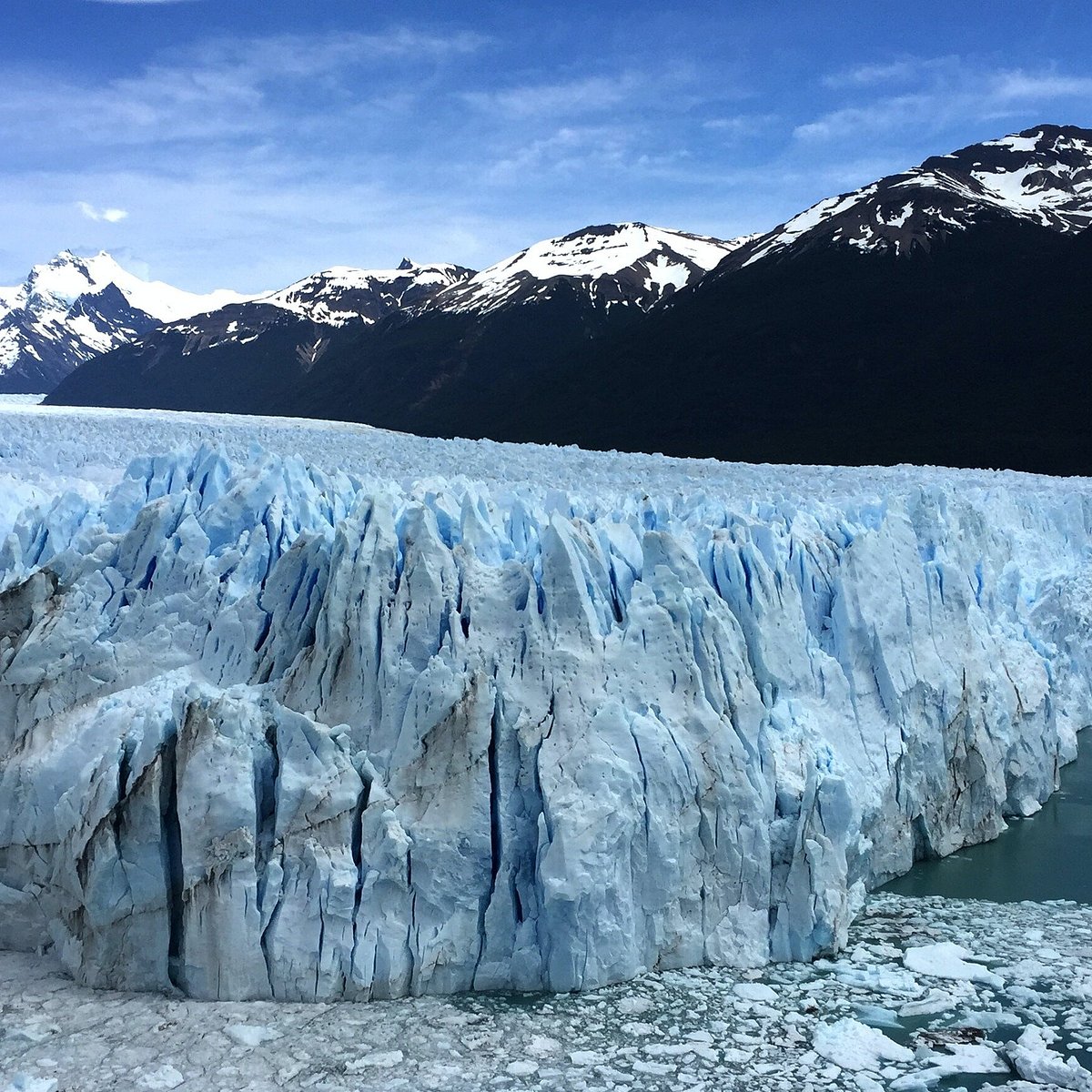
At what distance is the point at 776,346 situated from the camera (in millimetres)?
47625

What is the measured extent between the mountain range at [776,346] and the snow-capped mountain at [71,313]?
31.0m

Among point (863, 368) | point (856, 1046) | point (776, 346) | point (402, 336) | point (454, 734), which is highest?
point (402, 336)

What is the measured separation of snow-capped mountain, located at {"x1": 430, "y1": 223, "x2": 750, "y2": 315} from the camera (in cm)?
6469

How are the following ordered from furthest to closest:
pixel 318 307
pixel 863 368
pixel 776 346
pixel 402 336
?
pixel 318 307 < pixel 402 336 < pixel 776 346 < pixel 863 368

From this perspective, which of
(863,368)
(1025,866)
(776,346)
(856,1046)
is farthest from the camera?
(776,346)

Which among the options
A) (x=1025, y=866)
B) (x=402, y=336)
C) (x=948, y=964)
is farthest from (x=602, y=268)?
(x=948, y=964)

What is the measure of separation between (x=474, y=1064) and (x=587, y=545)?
158 inches

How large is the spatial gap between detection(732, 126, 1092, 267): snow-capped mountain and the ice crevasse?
42880 millimetres

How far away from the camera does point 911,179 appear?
53094 mm

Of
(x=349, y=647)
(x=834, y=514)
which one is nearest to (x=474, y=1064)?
(x=349, y=647)

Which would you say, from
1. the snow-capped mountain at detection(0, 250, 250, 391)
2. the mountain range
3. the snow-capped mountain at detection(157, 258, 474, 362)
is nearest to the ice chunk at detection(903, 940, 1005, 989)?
the mountain range

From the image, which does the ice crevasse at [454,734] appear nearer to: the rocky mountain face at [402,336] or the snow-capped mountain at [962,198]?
the rocky mountain face at [402,336]

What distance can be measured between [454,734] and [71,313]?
383 feet

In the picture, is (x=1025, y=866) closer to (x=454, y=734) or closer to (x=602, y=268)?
(x=454, y=734)
